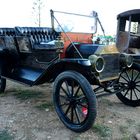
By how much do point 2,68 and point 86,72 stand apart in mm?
2332

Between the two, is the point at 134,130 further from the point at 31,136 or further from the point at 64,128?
the point at 31,136

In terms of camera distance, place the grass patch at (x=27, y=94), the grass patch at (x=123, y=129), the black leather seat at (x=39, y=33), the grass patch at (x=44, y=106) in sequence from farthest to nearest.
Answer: the black leather seat at (x=39, y=33) → the grass patch at (x=27, y=94) → the grass patch at (x=44, y=106) → the grass patch at (x=123, y=129)

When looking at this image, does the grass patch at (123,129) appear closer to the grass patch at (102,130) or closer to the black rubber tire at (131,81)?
the grass patch at (102,130)

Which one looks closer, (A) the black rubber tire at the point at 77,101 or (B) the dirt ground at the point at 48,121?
(A) the black rubber tire at the point at 77,101

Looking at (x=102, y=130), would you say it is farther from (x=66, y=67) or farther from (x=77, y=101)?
(x=66, y=67)

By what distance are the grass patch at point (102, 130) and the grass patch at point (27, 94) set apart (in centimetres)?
188

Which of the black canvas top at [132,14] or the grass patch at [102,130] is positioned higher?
the black canvas top at [132,14]

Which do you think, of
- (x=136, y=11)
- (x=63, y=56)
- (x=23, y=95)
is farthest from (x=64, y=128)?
(x=136, y=11)

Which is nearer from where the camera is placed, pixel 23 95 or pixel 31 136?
pixel 31 136

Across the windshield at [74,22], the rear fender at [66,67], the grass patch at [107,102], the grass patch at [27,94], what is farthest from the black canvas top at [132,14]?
the rear fender at [66,67]

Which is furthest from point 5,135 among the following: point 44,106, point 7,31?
point 7,31

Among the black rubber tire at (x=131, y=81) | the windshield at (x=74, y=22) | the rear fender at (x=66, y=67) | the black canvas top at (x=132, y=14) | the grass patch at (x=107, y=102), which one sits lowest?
the grass patch at (x=107, y=102)

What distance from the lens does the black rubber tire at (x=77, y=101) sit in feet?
10.5

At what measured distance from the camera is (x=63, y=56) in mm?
4066
